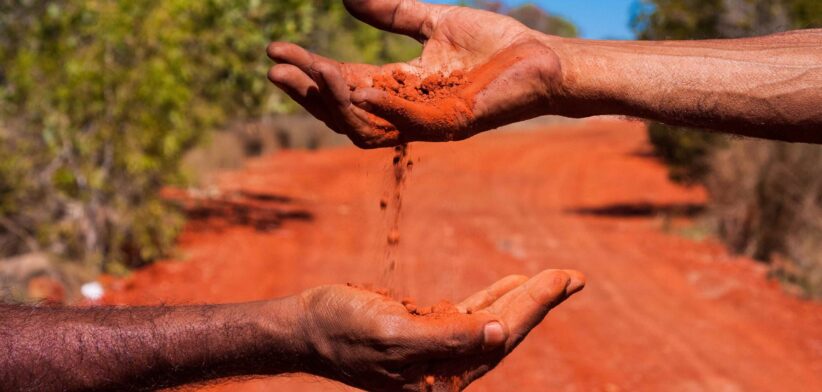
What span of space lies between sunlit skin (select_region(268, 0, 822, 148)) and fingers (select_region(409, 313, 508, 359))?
646 millimetres

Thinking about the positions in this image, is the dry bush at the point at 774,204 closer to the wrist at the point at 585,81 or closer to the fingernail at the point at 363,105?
the wrist at the point at 585,81

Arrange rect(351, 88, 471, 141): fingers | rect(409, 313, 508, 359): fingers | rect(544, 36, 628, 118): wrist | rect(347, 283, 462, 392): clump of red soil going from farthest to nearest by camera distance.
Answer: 1. rect(544, 36, 628, 118): wrist
2. rect(351, 88, 471, 141): fingers
3. rect(347, 283, 462, 392): clump of red soil
4. rect(409, 313, 508, 359): fingers

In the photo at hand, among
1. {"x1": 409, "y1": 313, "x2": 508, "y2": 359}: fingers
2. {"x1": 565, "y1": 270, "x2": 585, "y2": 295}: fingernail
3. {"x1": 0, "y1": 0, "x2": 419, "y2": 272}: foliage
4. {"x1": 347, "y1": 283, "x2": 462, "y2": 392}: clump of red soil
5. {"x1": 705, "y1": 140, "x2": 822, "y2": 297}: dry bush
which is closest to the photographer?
{"x1": 409, "y1": 313, "x2": 508, "y2": 359}: fingers

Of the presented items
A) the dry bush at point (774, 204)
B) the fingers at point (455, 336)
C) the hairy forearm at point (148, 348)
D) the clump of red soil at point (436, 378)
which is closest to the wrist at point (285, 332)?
the hairy forearm at point (148, 348)

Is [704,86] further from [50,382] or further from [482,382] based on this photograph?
[482,382]

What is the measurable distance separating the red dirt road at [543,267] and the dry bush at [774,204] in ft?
1.11

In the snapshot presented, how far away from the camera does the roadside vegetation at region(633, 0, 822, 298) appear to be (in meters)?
9.38

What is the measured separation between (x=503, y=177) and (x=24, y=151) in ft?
38.8

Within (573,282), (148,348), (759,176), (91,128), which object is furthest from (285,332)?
(759,176)

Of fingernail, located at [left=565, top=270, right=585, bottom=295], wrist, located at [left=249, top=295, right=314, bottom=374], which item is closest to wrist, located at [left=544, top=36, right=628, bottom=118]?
fingernail, located at [left=565, top=270, right=585, bottom=295]

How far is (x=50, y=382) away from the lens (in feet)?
7.80

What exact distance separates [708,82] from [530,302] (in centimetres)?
82

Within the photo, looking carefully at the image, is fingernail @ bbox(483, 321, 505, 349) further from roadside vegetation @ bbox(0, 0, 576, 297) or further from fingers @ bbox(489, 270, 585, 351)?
roadside vegetation @ bbox(0, 0, 576, 297)

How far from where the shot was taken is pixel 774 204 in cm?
1016
